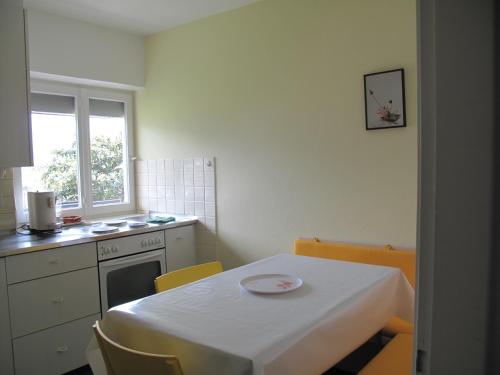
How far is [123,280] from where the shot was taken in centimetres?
272

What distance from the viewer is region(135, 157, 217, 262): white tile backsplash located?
341cm

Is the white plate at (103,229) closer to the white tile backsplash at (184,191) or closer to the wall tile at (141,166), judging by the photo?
the white tile backsplash at (184,191)

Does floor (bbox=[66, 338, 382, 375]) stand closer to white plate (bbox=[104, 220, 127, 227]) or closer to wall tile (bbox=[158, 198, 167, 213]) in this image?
white plate (bbox=[104, 220, 127, 227])

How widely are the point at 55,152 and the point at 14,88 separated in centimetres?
87

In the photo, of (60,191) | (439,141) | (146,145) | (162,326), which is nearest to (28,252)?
(60,191)

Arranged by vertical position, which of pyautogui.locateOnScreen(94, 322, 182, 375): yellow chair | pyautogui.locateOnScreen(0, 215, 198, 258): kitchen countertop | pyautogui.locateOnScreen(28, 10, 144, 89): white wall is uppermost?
pyautogui.locateOnScreen(28, 10, 144, 89): white wall

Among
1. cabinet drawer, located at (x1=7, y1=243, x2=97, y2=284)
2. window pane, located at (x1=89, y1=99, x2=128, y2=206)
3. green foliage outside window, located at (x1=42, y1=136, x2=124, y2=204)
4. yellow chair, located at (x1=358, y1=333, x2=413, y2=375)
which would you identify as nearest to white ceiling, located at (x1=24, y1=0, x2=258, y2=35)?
window pane, located at (x1=89, y1=99, x2=128, y2=206)

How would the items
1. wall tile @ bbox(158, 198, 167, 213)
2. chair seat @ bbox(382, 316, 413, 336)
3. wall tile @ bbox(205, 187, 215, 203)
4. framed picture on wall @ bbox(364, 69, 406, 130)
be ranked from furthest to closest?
1. wall tile @ bbox(158, 198, 167, 213)
2. wall tile @ bbox(205, 187, 215, 203)
3. framed picture on wall @ bbox(364, 69, 406, 130)
4. chair seat @ bbox(382, 316, 413, 336)

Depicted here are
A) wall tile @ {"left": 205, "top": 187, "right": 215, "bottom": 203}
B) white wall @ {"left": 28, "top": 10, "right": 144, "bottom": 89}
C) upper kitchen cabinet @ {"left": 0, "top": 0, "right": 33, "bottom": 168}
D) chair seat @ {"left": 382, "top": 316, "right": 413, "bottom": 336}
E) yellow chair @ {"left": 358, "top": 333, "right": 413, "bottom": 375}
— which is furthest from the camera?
wall tile @ {"left": 205, "top": 187, "right": 215, "bottom": 203}

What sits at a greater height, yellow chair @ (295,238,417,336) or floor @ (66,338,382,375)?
yellow chair @ (295,238,417,336)

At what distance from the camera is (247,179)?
10.4ft

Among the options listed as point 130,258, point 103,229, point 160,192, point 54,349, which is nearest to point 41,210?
point 103,229

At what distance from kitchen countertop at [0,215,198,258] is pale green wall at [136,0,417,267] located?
0.64 meters

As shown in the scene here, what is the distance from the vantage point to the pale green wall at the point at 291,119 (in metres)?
2.48
